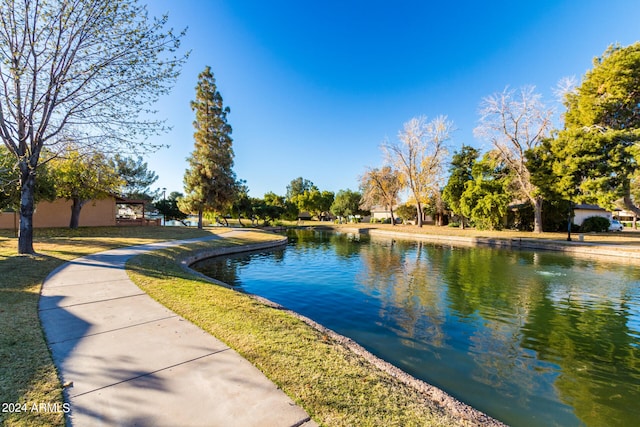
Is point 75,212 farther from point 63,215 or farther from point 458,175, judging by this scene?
point 458,175

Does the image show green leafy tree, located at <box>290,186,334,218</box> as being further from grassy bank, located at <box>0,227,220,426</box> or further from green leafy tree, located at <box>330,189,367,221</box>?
grassy bank, located at <box>0,227,220,426</box>

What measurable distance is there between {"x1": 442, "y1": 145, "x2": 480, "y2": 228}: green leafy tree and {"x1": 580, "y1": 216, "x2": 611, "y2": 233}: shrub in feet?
37.9

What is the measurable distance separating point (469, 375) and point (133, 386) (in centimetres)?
441

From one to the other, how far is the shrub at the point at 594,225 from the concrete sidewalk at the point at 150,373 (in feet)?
127

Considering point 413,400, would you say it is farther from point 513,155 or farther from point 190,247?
point 513,155

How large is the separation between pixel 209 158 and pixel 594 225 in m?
39.4

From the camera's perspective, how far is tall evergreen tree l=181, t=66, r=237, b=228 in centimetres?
2600

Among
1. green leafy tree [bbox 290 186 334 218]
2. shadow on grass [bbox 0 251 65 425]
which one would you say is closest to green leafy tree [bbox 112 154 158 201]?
green leafy tree [bbox 290 186 334 218]

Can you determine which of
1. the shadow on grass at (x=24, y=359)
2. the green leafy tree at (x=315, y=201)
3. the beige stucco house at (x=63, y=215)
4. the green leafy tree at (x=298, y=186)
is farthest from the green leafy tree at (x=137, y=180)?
the green leafy tree at (x=298, y=186)

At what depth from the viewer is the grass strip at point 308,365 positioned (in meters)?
2.57

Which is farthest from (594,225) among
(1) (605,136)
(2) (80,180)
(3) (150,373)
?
(2) (80,180)

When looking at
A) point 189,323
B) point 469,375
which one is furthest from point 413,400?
point 189,323

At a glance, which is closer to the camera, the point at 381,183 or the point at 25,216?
the point at 25,216

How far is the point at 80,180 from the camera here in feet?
60.4
